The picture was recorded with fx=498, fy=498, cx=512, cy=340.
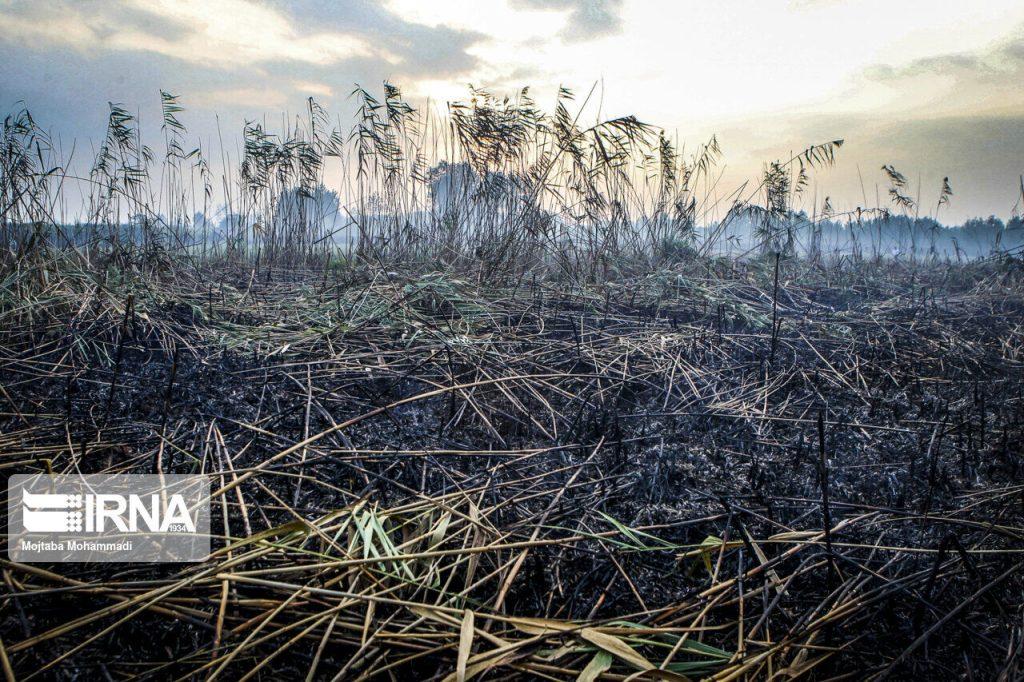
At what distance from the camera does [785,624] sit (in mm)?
746

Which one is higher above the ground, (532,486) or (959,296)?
(959,296)

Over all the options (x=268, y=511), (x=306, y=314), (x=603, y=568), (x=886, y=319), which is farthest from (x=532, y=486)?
(x=886, y=319)

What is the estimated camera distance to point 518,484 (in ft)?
3.43

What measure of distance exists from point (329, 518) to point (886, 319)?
2.53 meters

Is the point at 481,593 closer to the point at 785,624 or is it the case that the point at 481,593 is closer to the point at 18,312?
the point at 785,624

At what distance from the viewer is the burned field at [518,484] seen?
667 millimetres

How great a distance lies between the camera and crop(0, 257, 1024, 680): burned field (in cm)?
67
